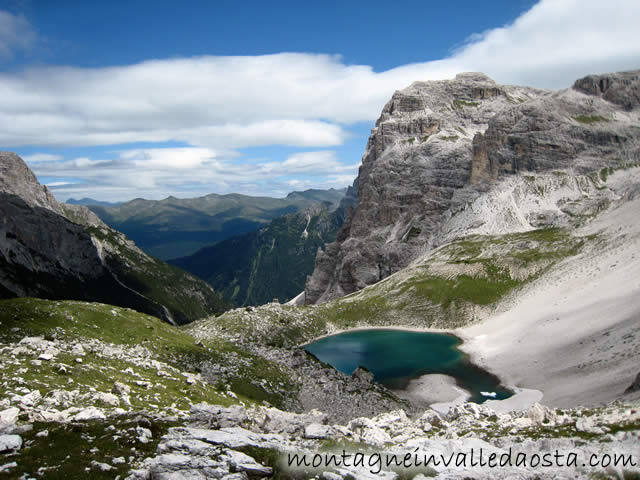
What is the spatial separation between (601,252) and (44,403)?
464 feet

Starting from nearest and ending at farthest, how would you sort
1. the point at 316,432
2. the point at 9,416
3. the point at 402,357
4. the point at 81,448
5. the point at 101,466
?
the point at 101,466 → the point at 81,448 → the point at 9,416 → the point at 316,432 → the point at 402,357

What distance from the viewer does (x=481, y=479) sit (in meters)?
21.2

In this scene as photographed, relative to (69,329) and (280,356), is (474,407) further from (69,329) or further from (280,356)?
(69,329)

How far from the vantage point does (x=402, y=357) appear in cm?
10650

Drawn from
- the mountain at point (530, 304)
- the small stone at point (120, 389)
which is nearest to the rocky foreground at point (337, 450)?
the small stone at point (120, 389)

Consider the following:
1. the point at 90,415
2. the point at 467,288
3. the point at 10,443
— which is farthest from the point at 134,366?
the point at 467,288

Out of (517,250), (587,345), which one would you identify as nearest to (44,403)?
(587,345)

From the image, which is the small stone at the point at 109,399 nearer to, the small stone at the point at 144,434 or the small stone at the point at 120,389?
the small stone at the point at 120,389

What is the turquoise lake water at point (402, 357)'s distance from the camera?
282ft

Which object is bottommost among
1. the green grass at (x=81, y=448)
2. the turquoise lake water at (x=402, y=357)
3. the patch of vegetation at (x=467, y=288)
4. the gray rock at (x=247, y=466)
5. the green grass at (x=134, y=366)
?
the turquoise lake water at (x=402, y=357)

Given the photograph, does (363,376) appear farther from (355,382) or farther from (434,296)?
(434,296)

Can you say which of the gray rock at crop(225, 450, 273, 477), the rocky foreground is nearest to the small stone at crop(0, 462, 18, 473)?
the rocky foreground

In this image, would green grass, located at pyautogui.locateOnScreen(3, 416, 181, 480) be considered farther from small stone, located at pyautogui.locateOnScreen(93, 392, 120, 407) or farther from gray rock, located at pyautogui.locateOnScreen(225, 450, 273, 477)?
small stone, located at pyautogui.locateOnScreen(93, 392, 120, 407)

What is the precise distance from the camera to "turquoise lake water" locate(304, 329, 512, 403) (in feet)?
282
